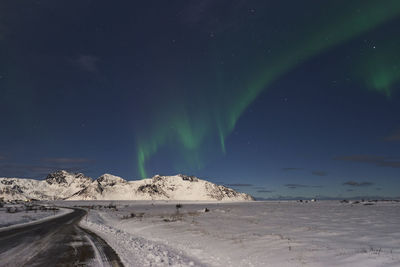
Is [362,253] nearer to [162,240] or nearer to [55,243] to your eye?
[162,240]

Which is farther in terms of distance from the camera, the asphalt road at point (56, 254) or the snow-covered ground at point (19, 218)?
the snow-covered ground at point (19, 218)

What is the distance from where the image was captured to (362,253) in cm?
1188

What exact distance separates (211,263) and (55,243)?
9.72 metres

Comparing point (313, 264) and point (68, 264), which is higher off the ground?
point (68, 264)

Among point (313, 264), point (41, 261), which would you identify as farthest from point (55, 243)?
point (313, 264)

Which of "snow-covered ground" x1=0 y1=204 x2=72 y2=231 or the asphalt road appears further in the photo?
"snow-covered ground" x1=0 y1=204 x2=72 y2=231

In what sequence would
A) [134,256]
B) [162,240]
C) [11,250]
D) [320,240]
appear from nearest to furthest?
[134,256] → [11,250] → [320,240] → [162,240]

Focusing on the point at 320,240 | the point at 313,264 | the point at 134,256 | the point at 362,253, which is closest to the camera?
the point at 313,264

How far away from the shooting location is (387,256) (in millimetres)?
11172

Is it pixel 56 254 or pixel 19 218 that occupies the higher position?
pixel 19 218

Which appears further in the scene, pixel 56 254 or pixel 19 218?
pixel 19 218

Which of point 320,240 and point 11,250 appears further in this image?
point 320,240

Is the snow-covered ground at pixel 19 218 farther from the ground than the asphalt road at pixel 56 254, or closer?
farther from the ground

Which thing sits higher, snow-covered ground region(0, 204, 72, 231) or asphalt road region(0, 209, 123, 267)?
snow-covered ground region(0, 204, 72, 231)
